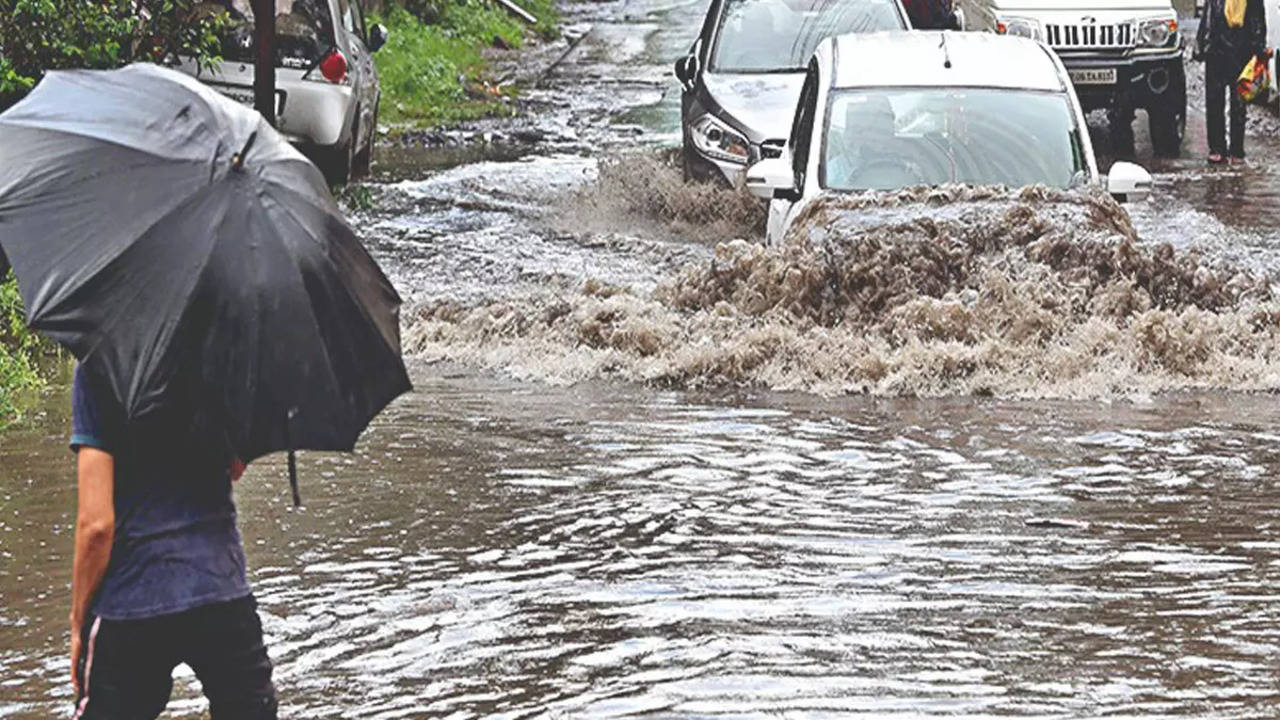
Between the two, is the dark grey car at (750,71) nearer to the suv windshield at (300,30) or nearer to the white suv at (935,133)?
the white suv at (935,133)

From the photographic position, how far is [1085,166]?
489 inches

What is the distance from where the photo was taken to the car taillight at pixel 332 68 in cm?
1755

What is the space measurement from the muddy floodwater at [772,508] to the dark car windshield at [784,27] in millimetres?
2771

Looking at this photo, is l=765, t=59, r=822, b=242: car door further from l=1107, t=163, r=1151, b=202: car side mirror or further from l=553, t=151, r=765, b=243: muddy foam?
l=553, t=151, r=765, b=243: muddy foam

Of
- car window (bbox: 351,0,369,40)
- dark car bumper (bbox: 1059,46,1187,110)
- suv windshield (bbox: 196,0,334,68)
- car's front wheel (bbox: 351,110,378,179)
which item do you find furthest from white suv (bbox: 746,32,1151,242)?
dark car bumper (bbox: 1059,46,1187,110)

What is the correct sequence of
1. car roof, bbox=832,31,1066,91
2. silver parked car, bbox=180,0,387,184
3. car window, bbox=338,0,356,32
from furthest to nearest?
car window, bbox=338,0,356,32 < silver parked car, bbox=180,0,387,184 < car roof, bbox=832,31,1066,91

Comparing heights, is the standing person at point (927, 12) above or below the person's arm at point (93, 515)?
below

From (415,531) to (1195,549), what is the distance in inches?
102

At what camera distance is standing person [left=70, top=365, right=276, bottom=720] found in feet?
13.8

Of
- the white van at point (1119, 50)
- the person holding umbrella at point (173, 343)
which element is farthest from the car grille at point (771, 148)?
the person holding umbrella at point (173, 343)

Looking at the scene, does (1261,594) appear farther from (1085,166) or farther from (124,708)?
(1085,166)

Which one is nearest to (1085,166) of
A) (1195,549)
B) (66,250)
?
(1195,549)

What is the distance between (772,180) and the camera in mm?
12180

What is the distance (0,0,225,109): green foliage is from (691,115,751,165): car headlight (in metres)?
3.73
